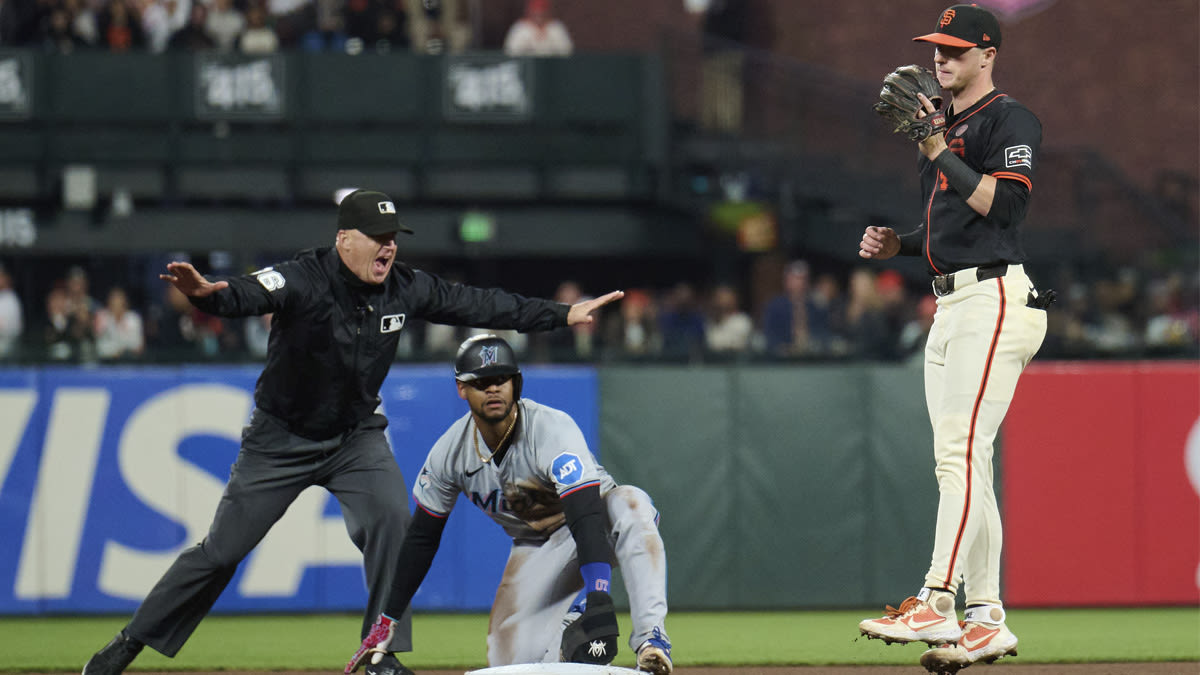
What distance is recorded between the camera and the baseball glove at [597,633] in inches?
227

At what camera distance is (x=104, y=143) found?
1605cm

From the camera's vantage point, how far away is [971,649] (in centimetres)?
577

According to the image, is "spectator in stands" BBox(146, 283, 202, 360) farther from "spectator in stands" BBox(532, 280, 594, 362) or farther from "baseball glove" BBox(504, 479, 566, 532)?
"baseball glove" BBox(504, 479, 566, 532)

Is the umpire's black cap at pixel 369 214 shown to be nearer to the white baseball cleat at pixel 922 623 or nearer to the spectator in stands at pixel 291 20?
the white baseball cleat at pixel 922 623

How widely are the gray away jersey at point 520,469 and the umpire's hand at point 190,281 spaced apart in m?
1.14

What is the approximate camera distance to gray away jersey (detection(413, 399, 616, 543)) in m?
6.02

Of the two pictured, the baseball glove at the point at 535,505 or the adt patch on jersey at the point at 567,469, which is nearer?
the adt patch on jersey at the point at 567,469

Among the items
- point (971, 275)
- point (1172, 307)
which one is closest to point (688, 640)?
point (971, 275)

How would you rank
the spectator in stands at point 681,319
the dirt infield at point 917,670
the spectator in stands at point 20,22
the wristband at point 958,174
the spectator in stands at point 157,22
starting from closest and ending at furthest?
the wristband at point 958,174
the dirt infield at point 917,670
the spectator in stands at point 681,319
the spectator in stands at point 20,22
the spectator in stands at point 157,22

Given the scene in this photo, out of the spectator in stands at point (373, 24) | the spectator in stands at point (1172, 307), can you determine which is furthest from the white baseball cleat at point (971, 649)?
the spectator in stands at point (373, 24)

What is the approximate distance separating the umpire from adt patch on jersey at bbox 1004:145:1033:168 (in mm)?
1683

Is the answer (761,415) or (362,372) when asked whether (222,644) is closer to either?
(362,372)

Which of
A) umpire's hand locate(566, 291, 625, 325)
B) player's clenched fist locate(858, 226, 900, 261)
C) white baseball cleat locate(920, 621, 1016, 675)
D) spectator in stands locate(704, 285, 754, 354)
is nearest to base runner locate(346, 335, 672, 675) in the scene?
umpire's hand locate(566, 291, 625, 325)

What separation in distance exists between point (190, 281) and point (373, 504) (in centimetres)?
139
